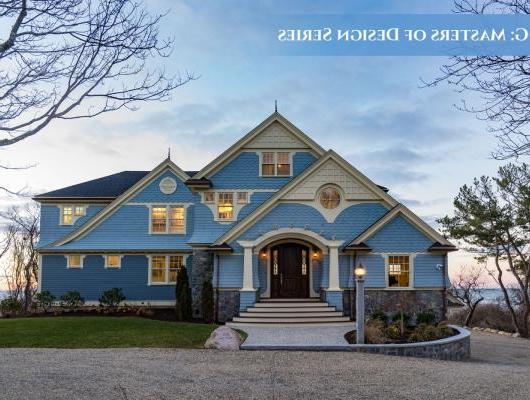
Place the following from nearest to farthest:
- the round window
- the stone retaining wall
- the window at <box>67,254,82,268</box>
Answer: the stone retaining wall → the round window → the window at <box>67,254,82,268</box>

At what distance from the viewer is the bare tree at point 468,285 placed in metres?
29.4

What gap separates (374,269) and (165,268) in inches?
378

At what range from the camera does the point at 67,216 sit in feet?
81.8

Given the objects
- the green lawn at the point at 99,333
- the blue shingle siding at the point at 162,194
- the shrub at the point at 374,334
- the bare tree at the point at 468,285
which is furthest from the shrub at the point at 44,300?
the bare tree at the point at 468,285

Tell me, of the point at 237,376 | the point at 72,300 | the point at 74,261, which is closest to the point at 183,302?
the point at 72,300

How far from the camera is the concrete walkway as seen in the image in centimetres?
1270

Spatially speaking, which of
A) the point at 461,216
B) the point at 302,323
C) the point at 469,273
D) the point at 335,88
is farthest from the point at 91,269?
the point at 469,273

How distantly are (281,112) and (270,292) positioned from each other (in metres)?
7.76

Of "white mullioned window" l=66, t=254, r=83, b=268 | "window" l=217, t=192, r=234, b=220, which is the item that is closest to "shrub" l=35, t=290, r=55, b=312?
"white mullioned window" l=66, t=254, r=83, b=268

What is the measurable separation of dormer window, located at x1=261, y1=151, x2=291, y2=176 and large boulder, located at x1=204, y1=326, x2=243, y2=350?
9.83m

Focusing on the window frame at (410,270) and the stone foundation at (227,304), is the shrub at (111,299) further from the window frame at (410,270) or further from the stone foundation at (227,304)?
A: the window frame at (410,270)

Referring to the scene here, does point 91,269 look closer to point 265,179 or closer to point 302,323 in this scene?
point 265,179

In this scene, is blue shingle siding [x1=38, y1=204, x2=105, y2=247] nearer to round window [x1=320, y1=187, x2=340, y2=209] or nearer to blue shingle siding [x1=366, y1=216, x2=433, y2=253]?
round window [x1=320, y1=187, x2=340, y2=209]

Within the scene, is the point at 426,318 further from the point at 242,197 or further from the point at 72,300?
the point at 72,300
